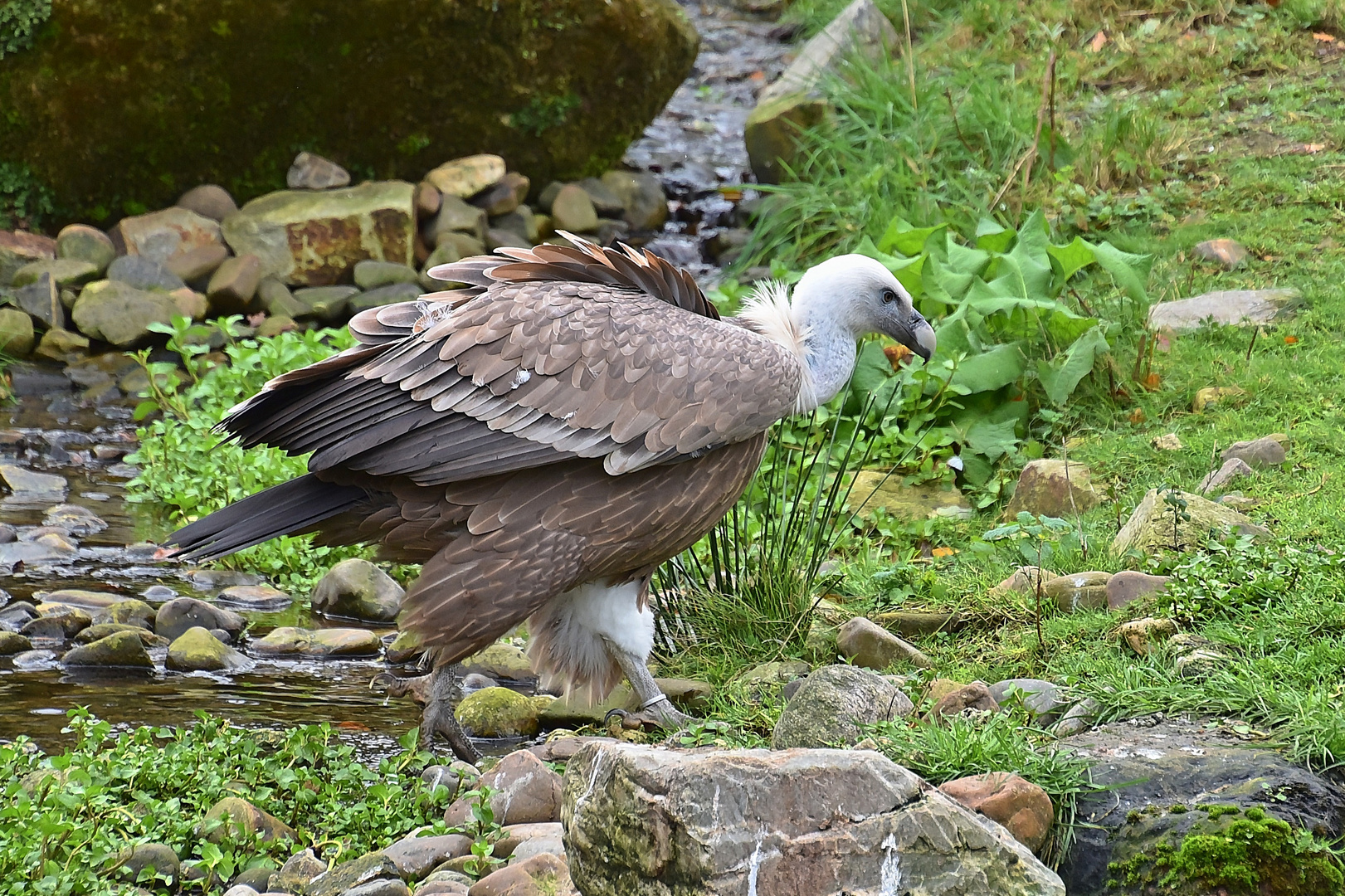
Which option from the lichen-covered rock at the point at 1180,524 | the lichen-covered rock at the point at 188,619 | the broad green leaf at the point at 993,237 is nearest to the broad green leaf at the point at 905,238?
the broad green leaf at the point at 993,237

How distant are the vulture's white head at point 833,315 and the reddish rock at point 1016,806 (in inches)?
68.9

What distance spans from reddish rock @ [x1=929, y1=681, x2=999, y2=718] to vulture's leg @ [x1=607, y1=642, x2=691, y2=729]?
102 cm

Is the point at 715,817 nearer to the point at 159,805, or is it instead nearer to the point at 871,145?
the point at 159,805

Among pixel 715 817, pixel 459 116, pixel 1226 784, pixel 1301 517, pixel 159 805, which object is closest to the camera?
pixel 715 817

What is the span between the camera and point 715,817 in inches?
94.0

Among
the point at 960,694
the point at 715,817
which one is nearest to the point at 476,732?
the point at 960,694

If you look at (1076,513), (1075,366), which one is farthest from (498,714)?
(1075,366)

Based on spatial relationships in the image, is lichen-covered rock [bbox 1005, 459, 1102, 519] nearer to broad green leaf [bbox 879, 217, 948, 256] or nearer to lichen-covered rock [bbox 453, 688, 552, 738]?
broad green leaf [bbox 879, 217, 948, 256]

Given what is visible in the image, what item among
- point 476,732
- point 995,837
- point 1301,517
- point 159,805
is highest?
point 995,837

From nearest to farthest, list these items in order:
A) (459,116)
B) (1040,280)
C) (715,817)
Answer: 1. (715,817)
2. (1040,280)
3. (459,116)

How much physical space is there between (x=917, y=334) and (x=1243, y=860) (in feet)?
7.51

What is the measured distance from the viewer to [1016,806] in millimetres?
2725

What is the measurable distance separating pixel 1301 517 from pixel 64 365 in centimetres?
666

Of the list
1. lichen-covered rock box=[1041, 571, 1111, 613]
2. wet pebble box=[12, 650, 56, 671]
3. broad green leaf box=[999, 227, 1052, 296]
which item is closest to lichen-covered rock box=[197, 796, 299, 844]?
wet pebble box=[12, 650, 56, 671]
